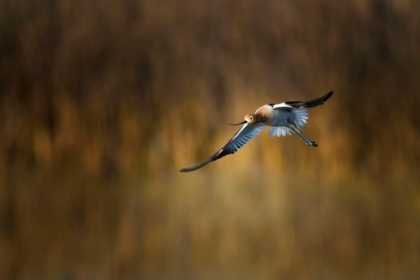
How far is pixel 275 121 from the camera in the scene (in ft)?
7.21

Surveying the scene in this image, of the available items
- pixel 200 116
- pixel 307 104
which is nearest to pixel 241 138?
pixel 307 104

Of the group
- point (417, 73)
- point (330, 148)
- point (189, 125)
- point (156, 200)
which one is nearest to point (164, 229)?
point (156, 200)

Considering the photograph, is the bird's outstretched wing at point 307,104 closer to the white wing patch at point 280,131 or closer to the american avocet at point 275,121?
the american avocet at point 275,121

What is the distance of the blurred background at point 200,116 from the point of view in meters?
4.36

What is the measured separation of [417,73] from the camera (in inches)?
188

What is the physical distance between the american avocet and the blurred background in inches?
72.2

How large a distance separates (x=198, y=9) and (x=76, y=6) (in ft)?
2.63

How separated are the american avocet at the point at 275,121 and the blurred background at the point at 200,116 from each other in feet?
6.01

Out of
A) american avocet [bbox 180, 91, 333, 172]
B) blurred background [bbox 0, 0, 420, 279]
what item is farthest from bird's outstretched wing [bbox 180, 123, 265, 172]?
blurred background [bbox 0, 0, 420, 279]

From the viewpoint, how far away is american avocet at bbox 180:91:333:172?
211 cm

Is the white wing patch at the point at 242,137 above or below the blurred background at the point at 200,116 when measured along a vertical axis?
below

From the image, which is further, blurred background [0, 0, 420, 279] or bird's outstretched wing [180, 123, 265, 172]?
blurred background [0, 0, 420, 279]

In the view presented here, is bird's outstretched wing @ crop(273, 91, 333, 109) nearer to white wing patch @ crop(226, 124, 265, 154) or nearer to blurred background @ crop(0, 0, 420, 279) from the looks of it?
white wing patch @ crop(226, 124, 265, 154)

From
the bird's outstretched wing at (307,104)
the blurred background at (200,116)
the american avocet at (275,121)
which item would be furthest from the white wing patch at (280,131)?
the blurred background at (200,116)
